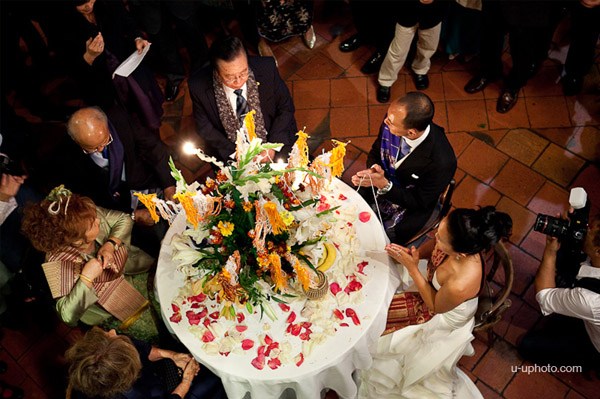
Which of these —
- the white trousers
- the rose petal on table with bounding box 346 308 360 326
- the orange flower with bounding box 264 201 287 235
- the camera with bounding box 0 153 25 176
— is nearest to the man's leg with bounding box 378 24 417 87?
the white trousers

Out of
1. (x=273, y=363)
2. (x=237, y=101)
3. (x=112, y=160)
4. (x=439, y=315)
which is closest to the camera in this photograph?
(x=273, y=363)

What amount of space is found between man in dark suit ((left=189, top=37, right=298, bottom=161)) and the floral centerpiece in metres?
0.90

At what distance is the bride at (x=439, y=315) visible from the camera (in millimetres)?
2414

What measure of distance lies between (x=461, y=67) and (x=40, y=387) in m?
4.04

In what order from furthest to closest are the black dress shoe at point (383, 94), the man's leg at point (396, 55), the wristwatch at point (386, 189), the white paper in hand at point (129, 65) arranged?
the black dress shoe at point (383, 94) < the man's leg at point (396, 55) < the white paper in hand at point (129, 65) < the wristwatch at point (386, 189)

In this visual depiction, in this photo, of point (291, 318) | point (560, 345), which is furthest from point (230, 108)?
point (560, 345)

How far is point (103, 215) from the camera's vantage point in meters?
3.03

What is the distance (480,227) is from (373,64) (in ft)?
8.29

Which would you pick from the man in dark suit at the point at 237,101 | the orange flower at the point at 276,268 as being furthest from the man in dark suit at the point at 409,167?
the orange flower at the point at 276,268

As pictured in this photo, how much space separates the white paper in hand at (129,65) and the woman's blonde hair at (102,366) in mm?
1906

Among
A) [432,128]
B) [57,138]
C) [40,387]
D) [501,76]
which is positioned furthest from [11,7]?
[501,76]

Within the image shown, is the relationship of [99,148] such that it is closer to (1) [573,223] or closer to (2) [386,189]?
(2) [386,189]

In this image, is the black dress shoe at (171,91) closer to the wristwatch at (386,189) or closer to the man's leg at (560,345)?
the wristwatch at (386,189)

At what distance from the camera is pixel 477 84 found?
4344 millimetres
